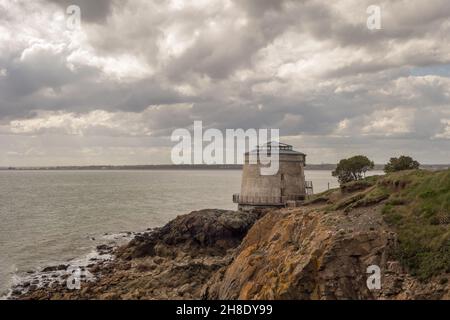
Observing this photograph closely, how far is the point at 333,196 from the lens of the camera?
31.0 metres

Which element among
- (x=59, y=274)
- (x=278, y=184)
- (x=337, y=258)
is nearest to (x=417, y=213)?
(x=337, y=258)

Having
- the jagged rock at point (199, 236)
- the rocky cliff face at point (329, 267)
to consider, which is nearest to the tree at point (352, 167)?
the jagged rock at point (199, 236)

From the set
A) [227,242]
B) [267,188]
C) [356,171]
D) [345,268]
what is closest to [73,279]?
[227,242]

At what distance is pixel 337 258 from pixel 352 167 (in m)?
33.3

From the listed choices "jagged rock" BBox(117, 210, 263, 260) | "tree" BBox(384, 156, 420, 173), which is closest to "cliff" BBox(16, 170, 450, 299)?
"jagged rock" BBox(117, 210, 263, 260)

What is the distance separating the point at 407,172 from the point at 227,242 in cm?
1905

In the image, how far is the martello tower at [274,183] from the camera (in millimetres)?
43812

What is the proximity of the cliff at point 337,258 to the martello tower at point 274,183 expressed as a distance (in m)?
11.4

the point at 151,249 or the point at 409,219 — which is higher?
the point at 409,219

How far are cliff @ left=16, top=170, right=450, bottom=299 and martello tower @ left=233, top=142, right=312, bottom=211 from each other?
11374mm

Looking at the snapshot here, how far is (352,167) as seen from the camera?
159ft

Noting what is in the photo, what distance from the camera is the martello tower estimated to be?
144 ft
